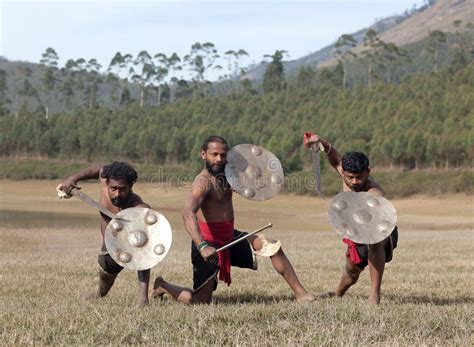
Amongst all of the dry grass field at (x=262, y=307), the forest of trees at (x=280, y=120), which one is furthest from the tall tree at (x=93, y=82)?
the dry grass field at (x=262, y=307)

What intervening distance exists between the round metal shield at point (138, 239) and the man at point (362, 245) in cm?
169

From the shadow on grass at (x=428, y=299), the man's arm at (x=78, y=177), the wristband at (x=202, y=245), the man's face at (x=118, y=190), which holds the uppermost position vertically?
the man's arm at (x=78, y=177)

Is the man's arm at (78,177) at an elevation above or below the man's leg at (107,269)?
above

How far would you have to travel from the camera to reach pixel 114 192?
8.07m

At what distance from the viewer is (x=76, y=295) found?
913cm

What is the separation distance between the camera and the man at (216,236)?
8195mm

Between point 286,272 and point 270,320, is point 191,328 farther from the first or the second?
point 286,272

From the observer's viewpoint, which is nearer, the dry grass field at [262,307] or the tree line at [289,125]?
the dry grass field at [262,307]

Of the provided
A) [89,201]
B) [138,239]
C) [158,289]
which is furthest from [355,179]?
[89,201]

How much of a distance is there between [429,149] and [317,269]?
4813 centimetres

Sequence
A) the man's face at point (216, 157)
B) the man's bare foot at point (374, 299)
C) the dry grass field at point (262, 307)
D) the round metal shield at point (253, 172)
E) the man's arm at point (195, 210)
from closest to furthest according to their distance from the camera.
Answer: the dry grass field at point (262, 307) → the man's arm at point (195, 210) → the man's bare foot at point (374, 299) → the man's face at point (216, 157) → the round metal shield at point (253, 172)

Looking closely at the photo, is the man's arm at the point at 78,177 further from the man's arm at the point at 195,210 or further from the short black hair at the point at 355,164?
the short black hair at the point at 355,164

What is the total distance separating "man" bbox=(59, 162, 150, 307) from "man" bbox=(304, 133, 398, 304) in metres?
1.77

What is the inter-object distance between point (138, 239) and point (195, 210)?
66 centimetres
